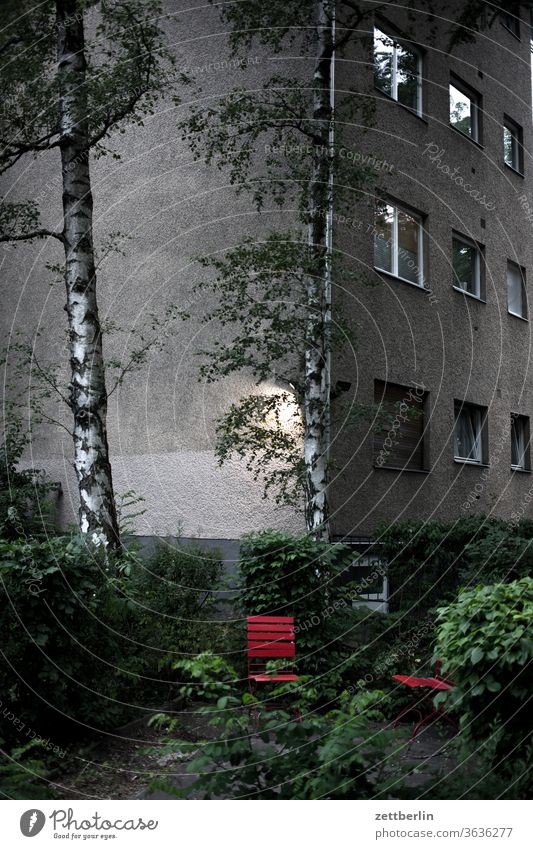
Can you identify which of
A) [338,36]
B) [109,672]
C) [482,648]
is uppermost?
[338,36]

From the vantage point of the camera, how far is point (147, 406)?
15.2 metres

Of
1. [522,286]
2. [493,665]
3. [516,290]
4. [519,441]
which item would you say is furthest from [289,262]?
[522,286]

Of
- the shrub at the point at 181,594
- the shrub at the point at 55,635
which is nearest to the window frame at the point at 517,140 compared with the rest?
the shrub at the point at 181,594

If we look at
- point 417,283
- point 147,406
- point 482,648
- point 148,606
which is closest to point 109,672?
point 148,606

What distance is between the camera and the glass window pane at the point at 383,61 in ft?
49.4

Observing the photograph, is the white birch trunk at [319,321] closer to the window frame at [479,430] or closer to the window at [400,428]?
the window at [400,428]

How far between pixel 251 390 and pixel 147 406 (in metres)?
2.41

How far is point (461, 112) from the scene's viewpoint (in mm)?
18047

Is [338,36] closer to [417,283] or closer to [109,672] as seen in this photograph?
[417,283]

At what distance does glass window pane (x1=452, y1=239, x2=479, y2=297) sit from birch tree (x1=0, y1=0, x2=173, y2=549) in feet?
26.5

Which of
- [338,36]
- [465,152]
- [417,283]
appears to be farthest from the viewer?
[465,152]

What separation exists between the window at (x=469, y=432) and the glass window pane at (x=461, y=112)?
17.2 ft

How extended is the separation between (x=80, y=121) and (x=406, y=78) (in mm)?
7495

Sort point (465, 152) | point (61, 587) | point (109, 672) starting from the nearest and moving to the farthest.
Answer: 1. point (61, 587)
2. point (109, 672)
3. point (465, 152)
